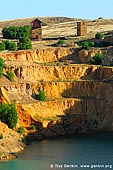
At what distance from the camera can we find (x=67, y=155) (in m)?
68.2

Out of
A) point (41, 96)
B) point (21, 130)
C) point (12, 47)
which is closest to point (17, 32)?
point (12, 47)

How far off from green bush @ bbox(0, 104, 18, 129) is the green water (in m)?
3.89

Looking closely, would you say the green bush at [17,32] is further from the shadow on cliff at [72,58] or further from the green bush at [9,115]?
the green bush at [9,115]

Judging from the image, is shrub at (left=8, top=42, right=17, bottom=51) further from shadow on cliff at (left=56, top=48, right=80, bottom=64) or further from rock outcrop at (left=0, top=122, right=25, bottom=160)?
rock outcrop at (left=0, top=122, right=25, bottom=160)

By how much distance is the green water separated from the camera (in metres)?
63.7

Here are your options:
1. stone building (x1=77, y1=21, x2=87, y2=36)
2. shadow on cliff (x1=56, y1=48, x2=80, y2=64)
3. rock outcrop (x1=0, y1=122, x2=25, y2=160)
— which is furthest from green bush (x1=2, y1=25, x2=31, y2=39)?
rock outcrop (x1=0, y1=122, x2=25, y2=160)

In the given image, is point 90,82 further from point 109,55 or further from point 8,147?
point 8,147

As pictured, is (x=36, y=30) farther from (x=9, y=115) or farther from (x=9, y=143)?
(x=9, y=143)

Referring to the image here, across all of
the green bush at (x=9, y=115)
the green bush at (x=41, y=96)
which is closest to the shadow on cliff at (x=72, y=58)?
the green bush at (x=41, y=96)

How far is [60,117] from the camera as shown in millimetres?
84250

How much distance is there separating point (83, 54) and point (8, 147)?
31286 mm

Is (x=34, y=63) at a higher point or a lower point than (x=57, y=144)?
higher

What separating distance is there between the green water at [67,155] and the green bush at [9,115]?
12.7ft

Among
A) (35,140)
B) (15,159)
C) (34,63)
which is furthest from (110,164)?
(34,63)
